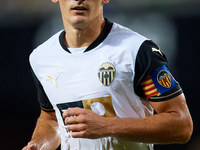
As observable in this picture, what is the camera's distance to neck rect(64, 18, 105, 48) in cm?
175

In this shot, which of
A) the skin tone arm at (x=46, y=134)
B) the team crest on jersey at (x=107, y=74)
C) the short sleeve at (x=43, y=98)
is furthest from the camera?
the short sleeve at (x=43, y=98)

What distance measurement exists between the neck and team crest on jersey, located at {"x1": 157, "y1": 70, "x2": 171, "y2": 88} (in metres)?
0.41

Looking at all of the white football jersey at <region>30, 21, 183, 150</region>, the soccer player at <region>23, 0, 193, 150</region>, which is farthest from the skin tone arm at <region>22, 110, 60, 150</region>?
the white football jersey at <region>30, 21, 183, 150</region>

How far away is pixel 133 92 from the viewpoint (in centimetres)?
167

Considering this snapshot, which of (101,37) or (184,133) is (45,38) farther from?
(184,133)

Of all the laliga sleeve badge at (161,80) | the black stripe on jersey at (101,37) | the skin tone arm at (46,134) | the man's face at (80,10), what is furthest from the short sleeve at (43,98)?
the laliga sleeve badge at (161,80)

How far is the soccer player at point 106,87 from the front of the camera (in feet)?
4.94

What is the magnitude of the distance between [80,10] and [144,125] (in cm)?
64

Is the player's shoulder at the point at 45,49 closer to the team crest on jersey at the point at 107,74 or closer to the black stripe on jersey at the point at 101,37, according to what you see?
the black stripe on jersey at the point at 101,37

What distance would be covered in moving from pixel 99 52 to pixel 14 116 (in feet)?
8.01

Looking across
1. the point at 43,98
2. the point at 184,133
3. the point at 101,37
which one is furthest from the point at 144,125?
the point at 43,98

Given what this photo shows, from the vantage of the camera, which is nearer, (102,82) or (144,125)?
(144,125)

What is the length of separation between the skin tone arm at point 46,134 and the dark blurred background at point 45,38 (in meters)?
1.87

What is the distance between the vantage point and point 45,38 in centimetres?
381
